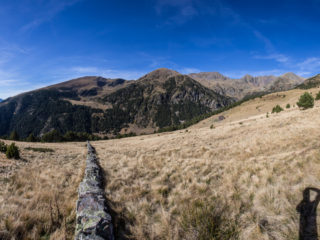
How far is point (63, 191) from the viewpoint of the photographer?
21.0 feet

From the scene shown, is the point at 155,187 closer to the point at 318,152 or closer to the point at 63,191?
the point at 63,191

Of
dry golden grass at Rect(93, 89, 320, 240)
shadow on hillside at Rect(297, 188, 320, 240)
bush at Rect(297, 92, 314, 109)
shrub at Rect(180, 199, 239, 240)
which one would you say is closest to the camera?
shadow on hillside at Rect(297, 188, 320, 240)

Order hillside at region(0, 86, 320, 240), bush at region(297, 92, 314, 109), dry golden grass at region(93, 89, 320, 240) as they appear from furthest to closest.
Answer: bush at region(297, 92, 314, 109), dry golden grass at region(93, 89, 320, 240), hillside at region(0, 86, 320, 240)

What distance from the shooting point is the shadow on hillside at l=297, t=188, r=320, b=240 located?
3.51m

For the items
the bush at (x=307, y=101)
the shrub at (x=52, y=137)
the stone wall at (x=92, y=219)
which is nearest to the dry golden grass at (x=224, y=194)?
the stone wall at (x=92, y=219)

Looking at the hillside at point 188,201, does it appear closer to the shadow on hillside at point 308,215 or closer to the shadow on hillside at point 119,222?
the shadow on hillside at point 119,222

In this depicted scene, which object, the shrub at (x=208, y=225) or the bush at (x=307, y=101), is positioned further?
the bush at (x=307, y=101)

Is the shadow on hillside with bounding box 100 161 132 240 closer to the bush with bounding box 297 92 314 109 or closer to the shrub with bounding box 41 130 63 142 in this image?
the bush with bounding box 297 92 314 109

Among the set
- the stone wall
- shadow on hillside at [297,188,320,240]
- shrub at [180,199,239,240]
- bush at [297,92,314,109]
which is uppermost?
bush at [297,92,314,109]

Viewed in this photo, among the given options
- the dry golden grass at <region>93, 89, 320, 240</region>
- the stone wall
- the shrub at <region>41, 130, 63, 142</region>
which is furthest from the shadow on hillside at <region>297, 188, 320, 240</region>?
the shrub at <region>41, 130, 63, 142</region>

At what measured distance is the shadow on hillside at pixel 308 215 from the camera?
11.5 feet

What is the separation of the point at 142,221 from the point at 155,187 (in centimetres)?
214

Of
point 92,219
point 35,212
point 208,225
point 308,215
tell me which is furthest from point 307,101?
point 35,212

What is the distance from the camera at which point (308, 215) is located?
4.02 metres
